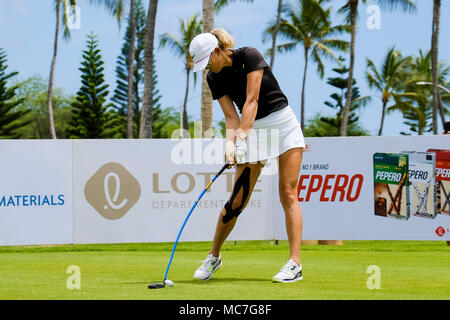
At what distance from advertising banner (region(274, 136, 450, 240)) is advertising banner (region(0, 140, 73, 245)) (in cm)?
301

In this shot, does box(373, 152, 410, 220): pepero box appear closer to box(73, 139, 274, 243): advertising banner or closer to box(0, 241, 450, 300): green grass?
box(0, 241, 450, 300): green grass

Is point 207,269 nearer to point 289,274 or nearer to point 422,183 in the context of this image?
point 289,274

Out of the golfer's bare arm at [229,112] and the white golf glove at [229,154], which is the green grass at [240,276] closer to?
the white golf glove at [229,154]

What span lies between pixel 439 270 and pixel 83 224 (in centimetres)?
532

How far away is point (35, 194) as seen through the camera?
9320 mm

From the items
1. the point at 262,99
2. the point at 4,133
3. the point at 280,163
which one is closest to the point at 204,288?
the point at 280,163

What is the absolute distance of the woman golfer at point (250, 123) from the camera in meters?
4.71

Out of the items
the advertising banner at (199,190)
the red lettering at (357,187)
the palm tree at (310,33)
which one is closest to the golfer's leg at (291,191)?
the advertising banner at (199,190)

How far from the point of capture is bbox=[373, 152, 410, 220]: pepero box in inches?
376

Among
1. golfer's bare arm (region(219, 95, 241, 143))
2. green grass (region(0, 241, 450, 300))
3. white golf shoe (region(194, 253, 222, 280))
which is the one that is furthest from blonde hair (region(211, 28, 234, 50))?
green grass (region(0, 241, 450, 300))

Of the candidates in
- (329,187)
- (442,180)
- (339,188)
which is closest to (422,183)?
(442,180)

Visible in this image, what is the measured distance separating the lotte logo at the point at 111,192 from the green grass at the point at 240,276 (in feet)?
3.94
